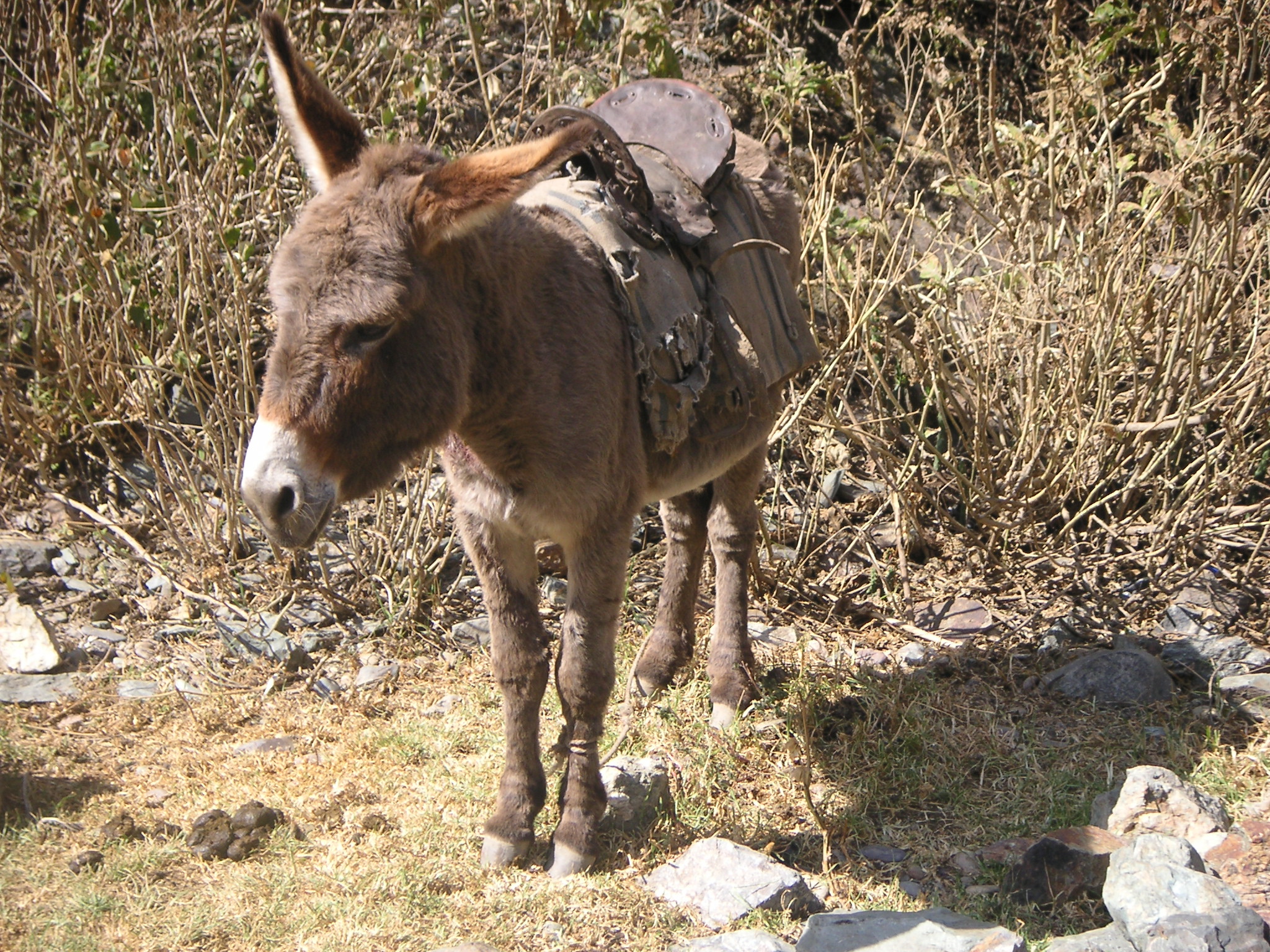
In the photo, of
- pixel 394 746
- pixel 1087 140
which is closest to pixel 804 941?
pixel 394 746

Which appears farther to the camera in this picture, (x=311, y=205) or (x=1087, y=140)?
(x=1087, y=140)

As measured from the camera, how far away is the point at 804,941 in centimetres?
241

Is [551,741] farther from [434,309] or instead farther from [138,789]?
[434,309]

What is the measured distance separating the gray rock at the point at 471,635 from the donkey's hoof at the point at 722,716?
101 cm

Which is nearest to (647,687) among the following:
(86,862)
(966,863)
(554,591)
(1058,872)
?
(554,591)

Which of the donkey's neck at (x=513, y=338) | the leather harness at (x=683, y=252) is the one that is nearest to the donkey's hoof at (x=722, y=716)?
the leather harness at (x=683, y=252)

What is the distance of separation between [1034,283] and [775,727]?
7.08 feet

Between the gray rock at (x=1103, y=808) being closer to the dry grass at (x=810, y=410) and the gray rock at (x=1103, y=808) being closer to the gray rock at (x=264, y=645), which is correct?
the dry grass at (x=810, y=410)

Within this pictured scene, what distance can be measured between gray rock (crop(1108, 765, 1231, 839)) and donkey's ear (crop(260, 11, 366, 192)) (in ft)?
8.65

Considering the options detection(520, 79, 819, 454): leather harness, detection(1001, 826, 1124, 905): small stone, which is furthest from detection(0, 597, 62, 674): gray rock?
detection(1001, 826, 1124, 905): small stone

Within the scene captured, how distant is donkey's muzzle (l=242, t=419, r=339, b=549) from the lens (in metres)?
2.07

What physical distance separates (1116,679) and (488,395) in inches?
101

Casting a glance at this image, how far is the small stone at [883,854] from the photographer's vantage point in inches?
118

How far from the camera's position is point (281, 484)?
81.7 inches
